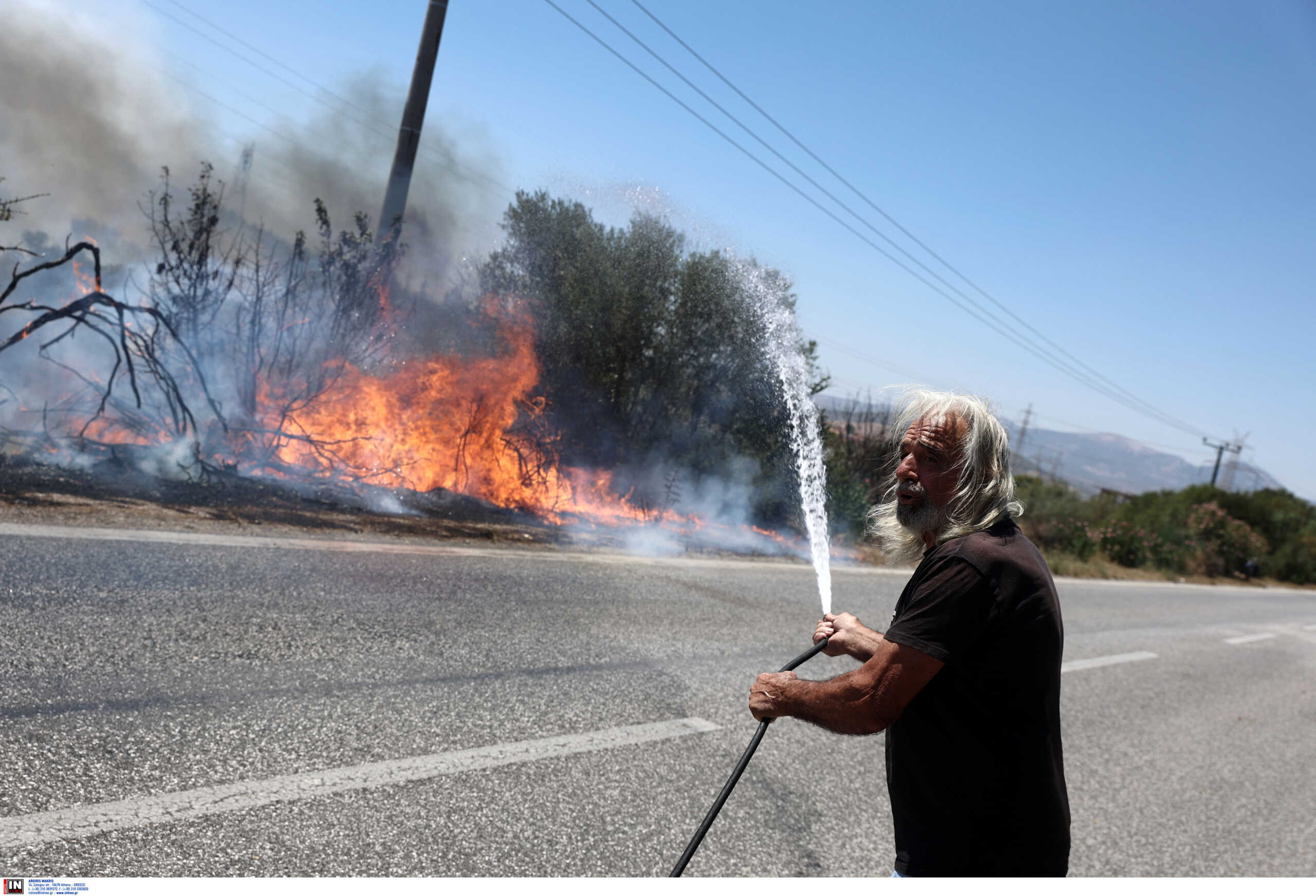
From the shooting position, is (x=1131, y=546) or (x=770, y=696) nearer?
(x=770, y=696)

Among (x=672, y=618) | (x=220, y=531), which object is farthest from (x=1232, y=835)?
(x=220, y=531)

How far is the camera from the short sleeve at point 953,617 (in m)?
1.83

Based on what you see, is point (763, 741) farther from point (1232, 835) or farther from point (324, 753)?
point (1232, 835)

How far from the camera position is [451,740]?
4.00 m

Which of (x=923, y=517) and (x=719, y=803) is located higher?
(x=923, y=517)

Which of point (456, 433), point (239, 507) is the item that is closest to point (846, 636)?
point (239, 507)

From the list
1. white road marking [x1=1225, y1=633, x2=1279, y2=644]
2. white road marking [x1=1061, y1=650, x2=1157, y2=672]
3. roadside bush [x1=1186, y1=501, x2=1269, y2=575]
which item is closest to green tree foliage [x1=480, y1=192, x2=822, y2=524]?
white road marking [x1=1061, y1=650, x2=1157, y2=672]

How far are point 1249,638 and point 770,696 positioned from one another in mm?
15129

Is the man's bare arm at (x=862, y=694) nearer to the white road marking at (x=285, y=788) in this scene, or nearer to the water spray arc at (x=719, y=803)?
the water spray arc at (x=719, y=803)

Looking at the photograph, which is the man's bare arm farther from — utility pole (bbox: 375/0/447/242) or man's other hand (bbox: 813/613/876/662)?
utility pole (bbox: 375/0/447/242)

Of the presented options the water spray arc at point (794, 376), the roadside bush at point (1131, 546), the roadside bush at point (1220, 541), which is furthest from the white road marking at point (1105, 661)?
the roadside bush at point (1220, 541)

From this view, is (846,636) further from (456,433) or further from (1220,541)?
(1220,541)

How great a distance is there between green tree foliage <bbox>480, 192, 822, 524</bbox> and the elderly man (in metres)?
11.2

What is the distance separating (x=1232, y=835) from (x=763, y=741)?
271 cm
